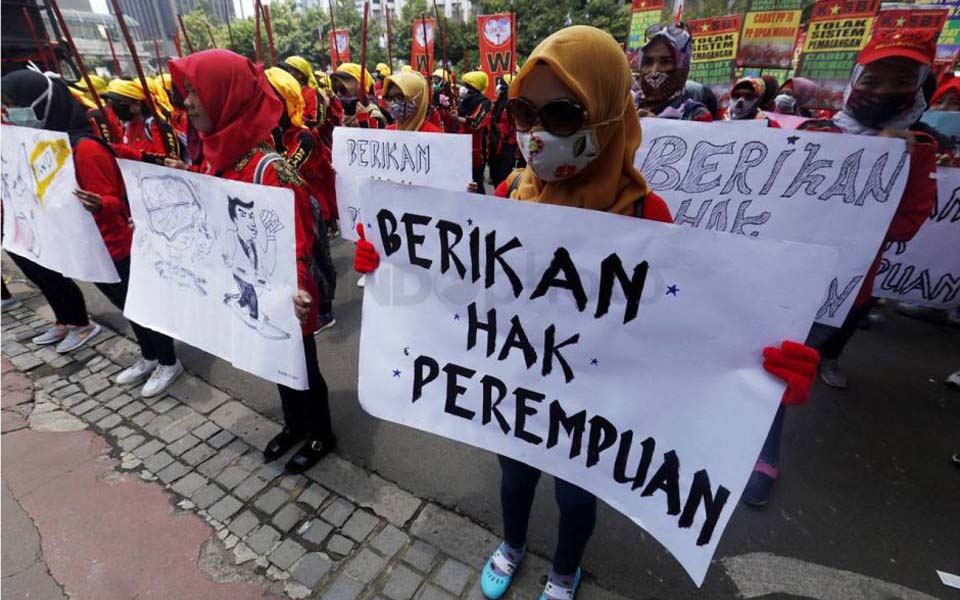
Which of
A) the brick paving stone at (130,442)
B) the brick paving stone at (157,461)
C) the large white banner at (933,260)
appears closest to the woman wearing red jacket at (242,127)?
the brick paving stone at (157,461)

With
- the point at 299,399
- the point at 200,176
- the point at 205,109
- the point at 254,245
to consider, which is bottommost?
the point at 299,399

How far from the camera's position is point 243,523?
91.9 inches

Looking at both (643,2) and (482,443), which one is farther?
(643,2)

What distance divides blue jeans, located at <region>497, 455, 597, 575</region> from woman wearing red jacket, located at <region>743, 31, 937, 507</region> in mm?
1205

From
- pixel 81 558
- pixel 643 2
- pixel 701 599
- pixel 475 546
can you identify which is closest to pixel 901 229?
pixel 701 599

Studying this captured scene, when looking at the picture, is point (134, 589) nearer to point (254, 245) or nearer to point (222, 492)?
point (222, 492)

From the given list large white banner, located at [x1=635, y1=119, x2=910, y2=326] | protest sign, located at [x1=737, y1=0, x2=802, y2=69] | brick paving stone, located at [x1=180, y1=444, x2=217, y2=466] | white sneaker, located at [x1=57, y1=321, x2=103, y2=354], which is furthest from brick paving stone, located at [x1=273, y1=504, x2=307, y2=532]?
protest sign, located at [x1=737, y1=0, x2=802, y2=69]

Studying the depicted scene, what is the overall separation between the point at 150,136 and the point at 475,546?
513 centimetres

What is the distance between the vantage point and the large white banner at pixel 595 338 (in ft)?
3.75

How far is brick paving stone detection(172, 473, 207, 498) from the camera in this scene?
2530mm

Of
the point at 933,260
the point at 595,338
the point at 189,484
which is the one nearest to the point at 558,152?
the point at 595,338

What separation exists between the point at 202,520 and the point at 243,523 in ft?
0.76

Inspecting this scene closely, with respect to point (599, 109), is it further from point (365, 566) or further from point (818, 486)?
point (818, 486)

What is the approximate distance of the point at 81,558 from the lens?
86.0 inches
